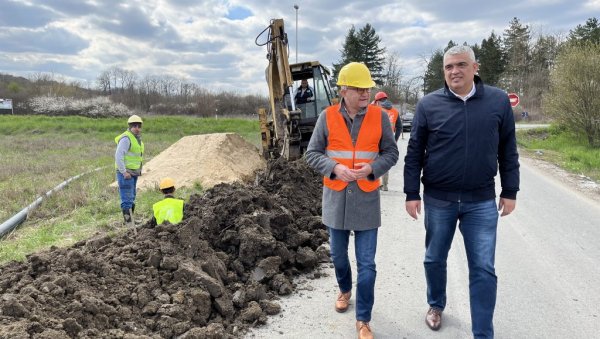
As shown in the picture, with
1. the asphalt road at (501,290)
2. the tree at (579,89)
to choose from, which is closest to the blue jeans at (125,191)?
the asphalt road at (501,290)

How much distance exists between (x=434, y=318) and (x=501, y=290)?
1.19 m

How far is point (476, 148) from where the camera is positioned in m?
3.27

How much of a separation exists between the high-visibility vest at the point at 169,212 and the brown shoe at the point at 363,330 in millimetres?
2820

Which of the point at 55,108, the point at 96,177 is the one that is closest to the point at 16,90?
the point at 55,108

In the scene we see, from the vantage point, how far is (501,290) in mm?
4590

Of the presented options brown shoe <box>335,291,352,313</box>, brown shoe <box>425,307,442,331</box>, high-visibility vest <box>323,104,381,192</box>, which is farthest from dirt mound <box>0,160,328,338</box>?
high-visibility vest <box>323,104,381,192</box>

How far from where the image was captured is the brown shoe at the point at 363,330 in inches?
140

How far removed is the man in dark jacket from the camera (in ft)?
10.7

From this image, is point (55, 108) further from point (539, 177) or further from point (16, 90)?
point (539, 177)

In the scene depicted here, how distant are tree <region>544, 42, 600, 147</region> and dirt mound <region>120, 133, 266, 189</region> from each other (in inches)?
547

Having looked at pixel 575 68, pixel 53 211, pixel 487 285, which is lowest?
pixel 53 211

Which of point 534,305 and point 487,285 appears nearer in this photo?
point 487,285

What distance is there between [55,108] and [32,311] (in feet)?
191

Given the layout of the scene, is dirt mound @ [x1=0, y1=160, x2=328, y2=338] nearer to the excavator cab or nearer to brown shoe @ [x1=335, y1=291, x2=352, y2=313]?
brown shoe @ [x1=335, y1=291, x2=352, y2=313]
